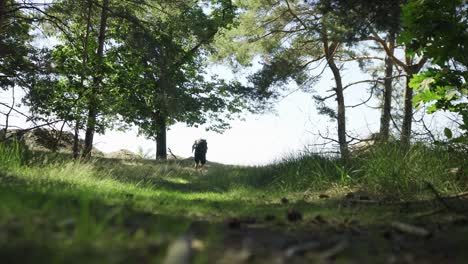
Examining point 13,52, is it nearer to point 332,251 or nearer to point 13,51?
point 13,51

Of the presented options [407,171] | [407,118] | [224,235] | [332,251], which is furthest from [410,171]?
[407,118]

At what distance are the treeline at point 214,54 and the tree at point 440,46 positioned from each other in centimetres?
1

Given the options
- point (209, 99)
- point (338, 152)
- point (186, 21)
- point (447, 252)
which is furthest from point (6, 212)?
point (209, 99)

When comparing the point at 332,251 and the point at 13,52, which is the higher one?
the point at 13,52

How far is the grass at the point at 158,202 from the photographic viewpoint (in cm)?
173

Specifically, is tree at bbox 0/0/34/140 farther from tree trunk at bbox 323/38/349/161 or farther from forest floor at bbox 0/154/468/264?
tree trunk at bbox 323/38/349/161

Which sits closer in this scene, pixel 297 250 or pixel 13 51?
pixel 297 250

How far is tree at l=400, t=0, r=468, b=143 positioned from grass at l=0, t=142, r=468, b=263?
110 centimetres

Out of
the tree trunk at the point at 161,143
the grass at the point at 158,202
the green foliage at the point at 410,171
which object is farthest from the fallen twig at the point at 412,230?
the tree trunk at the point at 161,143

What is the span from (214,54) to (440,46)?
17.0 meters

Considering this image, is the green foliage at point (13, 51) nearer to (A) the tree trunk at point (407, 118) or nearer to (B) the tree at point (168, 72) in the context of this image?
(B) the tree at point (168, 72)

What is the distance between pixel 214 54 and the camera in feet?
70.4

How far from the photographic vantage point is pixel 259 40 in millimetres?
17484

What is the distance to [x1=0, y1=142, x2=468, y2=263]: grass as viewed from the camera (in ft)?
5.67
